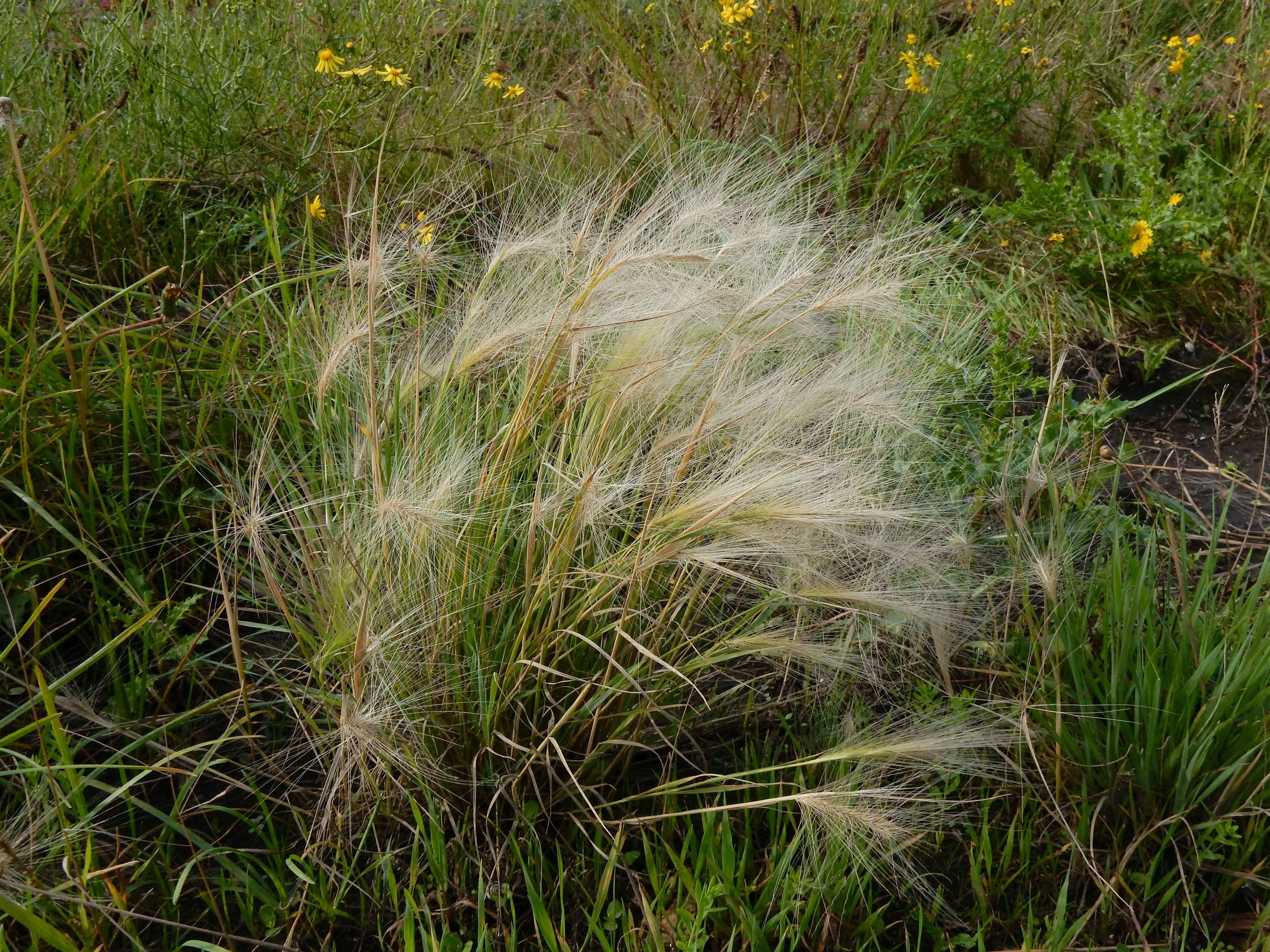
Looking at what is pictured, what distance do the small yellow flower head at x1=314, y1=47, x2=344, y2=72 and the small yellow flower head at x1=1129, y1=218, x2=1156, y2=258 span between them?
88.9 inches

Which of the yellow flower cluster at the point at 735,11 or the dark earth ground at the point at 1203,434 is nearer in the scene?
the dark earth ground at the point at 1203,434

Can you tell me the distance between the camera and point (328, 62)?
2.79 m

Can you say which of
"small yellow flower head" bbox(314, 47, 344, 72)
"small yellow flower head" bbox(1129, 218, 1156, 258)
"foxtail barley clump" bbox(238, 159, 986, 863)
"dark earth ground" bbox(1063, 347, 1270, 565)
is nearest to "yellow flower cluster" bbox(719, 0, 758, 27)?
"small yellow flower head" bbox(314, 47, 344, 72)

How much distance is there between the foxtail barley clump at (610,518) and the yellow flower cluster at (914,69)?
1601 millimetres

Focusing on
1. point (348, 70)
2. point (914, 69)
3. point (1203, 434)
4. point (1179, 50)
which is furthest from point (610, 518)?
point (1179, 50)

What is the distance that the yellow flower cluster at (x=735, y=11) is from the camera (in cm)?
321

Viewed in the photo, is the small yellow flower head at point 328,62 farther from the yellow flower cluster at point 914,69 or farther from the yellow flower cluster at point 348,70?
the yellow flower cluster at point 914,69

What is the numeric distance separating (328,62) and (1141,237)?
7.57 feet

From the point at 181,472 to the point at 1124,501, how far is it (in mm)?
1995

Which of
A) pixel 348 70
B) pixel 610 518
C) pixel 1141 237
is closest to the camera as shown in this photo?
pixel 610 518

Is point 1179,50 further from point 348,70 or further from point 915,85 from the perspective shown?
point 348,70

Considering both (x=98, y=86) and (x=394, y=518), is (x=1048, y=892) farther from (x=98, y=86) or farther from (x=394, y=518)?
(x=98, y=86)

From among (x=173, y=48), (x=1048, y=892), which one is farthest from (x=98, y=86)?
(x=1048, y=892)

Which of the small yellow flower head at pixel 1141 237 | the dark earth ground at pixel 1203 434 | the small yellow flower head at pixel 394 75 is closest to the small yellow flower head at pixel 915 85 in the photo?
the small yellow flower head at pixel 1141 237
